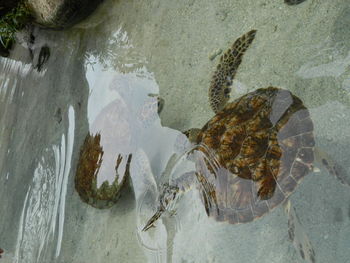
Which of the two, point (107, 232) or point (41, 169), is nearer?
point (107, 232)

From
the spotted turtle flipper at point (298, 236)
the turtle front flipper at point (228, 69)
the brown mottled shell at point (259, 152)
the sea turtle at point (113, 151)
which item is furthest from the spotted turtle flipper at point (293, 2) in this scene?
the spotted turtle flipper at point (298, 236)

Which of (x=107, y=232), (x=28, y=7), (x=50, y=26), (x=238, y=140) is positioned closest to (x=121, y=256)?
(x=107, y=232)

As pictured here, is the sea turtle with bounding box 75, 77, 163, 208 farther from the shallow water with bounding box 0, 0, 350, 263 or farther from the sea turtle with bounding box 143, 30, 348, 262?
the sea turtle with bounding box 143, 30, 348, 262

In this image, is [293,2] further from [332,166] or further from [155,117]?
[155,117]

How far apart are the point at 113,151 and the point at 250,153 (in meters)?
1.15

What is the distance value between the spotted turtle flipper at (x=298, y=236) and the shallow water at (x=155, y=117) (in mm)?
26

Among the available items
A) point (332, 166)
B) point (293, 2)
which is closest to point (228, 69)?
point (293, 2)

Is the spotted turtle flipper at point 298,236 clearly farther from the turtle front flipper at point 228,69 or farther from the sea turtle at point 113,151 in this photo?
the sea turtle at point 113,151

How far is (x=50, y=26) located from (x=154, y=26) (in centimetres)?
127

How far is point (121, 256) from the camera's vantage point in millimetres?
2498

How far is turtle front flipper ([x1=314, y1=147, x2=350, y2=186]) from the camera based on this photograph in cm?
179

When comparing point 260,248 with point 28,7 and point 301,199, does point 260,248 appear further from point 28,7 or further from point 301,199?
point 28,7

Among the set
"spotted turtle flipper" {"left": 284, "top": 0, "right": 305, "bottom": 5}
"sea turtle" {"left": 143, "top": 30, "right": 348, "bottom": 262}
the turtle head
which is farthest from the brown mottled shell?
"spotted turtle flipper" {"left": 284, "top": 0, "right": 305, "bottom": 5}

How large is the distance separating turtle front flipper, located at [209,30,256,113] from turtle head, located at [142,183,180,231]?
58cm
